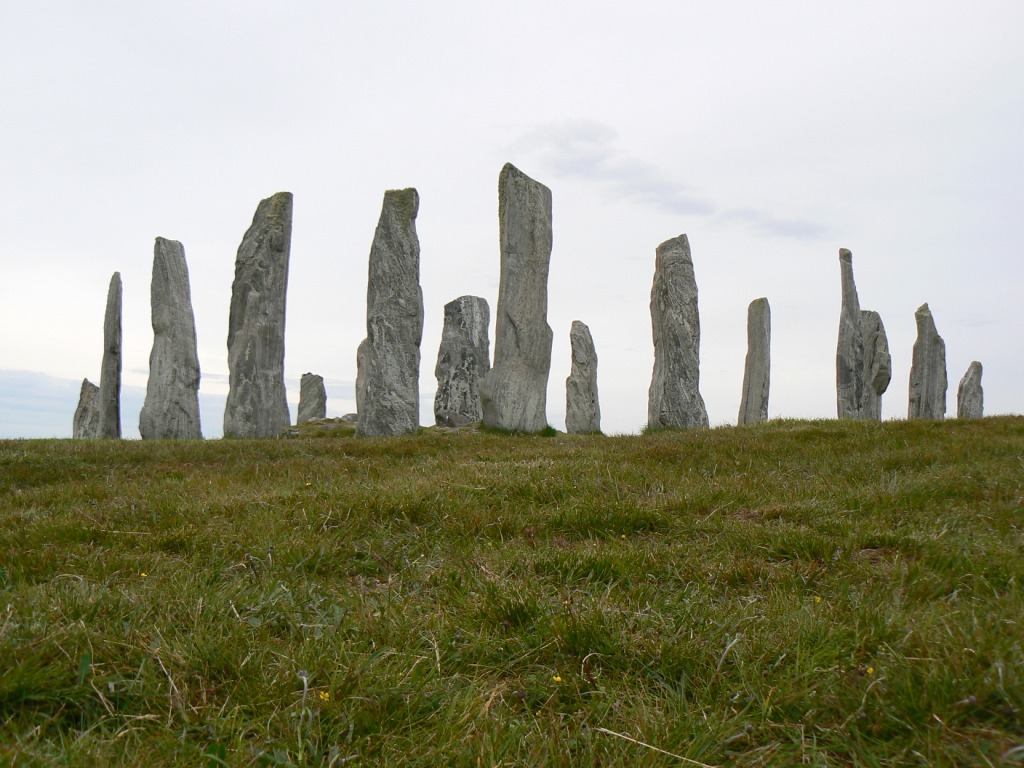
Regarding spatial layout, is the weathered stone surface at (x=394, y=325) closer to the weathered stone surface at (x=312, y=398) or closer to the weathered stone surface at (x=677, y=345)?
the weathered stone surface at (x=677, y=345)

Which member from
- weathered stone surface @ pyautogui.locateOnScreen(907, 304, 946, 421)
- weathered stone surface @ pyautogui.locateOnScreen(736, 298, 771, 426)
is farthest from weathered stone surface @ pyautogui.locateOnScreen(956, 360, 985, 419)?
weathered stone surface @ pyautogui.locateOnScreen(736, 298, 771, 426)

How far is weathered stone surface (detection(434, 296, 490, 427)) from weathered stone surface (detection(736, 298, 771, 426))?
8052 millimetres

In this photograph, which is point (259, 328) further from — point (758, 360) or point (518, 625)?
point (518, 625)

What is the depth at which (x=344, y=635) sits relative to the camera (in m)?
3.28

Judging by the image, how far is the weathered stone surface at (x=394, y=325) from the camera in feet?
52.7

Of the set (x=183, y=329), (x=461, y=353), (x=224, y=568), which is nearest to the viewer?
(x=224, y=568)

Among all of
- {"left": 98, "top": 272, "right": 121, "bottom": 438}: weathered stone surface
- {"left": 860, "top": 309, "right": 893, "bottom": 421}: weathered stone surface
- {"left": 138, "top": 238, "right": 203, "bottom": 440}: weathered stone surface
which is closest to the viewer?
{"left": 138, "top": 238, "right": 203, "bottom": 440}: weathered stone surface

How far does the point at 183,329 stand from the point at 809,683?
17.8 m

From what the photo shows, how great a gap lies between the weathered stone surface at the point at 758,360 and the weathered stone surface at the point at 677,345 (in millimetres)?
5140

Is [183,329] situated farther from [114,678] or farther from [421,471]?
[114,678]

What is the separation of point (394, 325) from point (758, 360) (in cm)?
1180

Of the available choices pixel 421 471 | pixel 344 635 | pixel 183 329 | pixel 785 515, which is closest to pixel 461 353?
pixel 183 329

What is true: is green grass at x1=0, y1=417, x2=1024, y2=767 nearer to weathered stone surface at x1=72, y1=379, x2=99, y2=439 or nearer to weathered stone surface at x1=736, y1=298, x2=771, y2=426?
weathered stone surface at x1=736, y1=298, x2=771, y2=426

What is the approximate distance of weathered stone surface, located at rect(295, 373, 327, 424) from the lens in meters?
30.1
